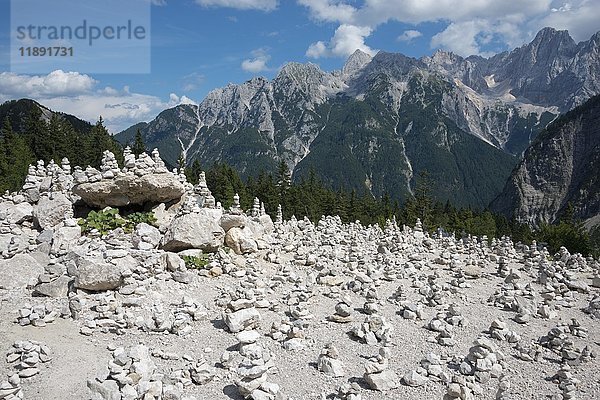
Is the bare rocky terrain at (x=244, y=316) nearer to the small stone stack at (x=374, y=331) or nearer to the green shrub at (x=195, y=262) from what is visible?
the small stone stack at (x=374, y=331)

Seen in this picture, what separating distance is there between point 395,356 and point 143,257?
34.8 ft

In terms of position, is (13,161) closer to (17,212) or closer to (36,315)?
(17,212)

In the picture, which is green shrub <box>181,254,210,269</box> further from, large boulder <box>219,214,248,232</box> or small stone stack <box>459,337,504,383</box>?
small stone stack <box>459,337,504,383</box>

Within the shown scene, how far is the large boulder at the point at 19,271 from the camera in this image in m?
15.4

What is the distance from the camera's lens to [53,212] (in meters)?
22.6

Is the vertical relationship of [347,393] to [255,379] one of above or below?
below

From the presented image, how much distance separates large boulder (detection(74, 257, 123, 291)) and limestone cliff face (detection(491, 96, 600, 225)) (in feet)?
582

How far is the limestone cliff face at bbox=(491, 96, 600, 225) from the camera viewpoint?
6722 inches

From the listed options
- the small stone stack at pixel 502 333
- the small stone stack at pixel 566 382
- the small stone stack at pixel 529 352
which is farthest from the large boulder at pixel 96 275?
the small stone stack at pixel 566 382

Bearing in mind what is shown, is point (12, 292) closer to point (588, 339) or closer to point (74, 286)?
point (74, 286)

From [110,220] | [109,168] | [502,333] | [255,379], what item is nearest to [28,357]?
[255,379]

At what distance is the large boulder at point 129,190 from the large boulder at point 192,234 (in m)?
4.25

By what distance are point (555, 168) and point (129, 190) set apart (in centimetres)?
19739

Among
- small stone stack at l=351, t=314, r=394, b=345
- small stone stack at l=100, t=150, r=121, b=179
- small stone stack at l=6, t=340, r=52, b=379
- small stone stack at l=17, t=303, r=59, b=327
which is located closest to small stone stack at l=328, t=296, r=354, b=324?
small stone stack at l=351, t=314, r=394, b=345
